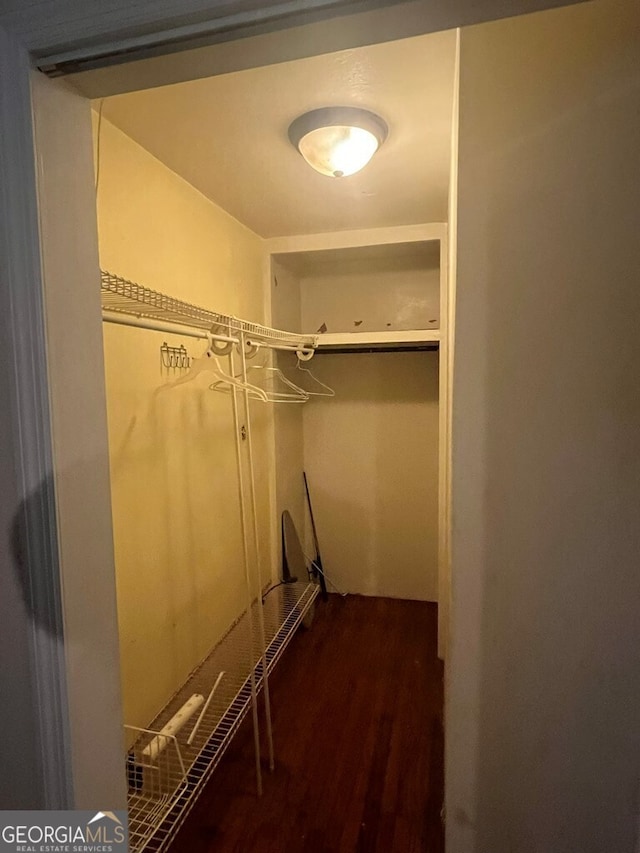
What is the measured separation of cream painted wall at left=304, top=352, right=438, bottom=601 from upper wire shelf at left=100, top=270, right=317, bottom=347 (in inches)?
49.5

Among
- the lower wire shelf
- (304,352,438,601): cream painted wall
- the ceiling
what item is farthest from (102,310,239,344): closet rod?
(304,352,438,601): cream painted wall

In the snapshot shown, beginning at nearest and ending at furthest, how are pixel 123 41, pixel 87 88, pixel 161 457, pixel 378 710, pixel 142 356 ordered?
pixel 123 41
pixel 87 88
pixel 142 356
pixel 161 457
pixel 378 710

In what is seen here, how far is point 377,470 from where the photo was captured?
3279mm

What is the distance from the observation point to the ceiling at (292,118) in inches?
49.5

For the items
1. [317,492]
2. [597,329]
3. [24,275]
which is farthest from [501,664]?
[317,492]

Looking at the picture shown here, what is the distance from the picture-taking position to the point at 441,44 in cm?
116

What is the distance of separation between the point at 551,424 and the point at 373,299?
2386 millimetres

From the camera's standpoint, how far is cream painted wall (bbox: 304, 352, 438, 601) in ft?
10.4

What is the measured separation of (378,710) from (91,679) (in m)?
1.81

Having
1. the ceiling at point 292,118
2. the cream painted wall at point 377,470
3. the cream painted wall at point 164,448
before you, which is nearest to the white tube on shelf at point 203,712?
the cream painted wall at point 164,448

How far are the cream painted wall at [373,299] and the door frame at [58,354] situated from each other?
8.23 feet

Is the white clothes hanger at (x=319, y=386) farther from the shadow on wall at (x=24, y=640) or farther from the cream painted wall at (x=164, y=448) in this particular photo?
the shadow on wall at (x=24, y=640)

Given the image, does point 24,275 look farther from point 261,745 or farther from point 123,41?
point 261,745

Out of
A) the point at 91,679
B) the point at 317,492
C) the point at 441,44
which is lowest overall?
the point at 317,492
